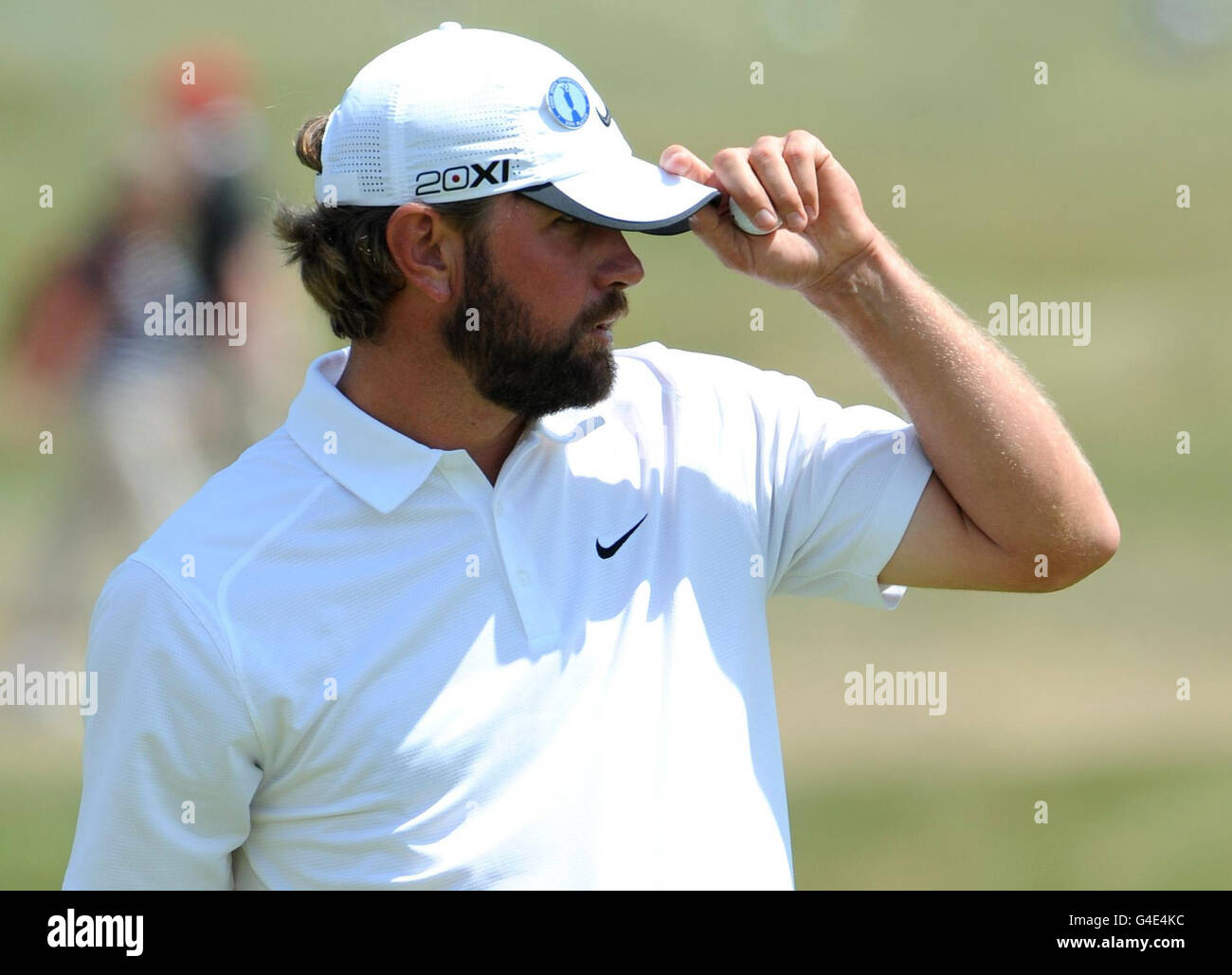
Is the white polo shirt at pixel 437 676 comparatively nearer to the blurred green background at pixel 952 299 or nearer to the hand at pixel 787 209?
the hand at pixel 787 209

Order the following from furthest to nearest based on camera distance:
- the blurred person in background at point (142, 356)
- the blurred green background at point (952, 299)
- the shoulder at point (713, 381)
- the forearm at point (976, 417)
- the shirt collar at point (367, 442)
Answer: the blurred person in background at point (142, 356), the blurred green background at point (952, 299), the shoulder at point (713, 381), the forearm at point (976, 417), the shirt collar at point (367, 442)

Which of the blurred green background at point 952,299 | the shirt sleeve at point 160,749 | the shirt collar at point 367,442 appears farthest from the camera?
the blurred green background at point 952,299

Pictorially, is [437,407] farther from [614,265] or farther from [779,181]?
[779,181]

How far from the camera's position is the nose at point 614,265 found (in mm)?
2668

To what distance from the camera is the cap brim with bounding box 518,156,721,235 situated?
8.52 feet

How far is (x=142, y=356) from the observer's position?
824 centimetres

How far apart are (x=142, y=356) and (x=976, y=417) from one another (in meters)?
6.34

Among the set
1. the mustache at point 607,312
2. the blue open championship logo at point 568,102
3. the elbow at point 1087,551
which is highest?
the blue open championship logo at point 568,102

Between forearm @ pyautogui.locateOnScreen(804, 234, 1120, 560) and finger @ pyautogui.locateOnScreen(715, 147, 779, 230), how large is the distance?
176 mm

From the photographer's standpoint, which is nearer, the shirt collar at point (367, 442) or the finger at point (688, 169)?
the shirt collar at point (367, 442)

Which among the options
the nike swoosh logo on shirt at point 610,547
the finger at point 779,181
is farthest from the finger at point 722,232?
the nike swoosh logo on shirt at point 610,547

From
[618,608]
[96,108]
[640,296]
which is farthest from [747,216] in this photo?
[96,108]

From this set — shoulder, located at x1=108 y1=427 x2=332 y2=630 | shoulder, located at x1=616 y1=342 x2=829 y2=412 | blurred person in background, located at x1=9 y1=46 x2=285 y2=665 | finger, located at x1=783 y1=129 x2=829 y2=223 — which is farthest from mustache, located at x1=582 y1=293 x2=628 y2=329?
blurred person in background, located at x1=9 y1=46 x2=285 y2=665

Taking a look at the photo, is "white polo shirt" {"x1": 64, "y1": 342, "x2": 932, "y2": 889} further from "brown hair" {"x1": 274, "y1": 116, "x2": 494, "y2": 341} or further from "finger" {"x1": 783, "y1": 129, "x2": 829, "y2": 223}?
"finger" {"x1": 783, "y1": 129, "x2": 829, "y2": 223}
